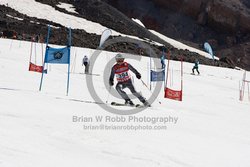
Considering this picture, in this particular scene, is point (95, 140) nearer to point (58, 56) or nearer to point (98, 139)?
point (98, 139)

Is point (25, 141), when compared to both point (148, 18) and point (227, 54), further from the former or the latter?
point (148, 18)

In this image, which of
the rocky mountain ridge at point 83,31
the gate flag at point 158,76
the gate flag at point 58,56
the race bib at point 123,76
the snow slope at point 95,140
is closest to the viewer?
the snow slope at point 95,140

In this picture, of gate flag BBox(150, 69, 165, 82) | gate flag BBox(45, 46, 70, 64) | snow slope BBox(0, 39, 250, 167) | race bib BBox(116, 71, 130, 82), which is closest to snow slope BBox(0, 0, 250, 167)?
snow slope BBox(0, 39, 250, 167)

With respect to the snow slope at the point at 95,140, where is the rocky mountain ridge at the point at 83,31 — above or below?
above

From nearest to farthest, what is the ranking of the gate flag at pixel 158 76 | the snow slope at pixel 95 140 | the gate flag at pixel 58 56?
the snow slope at pixel 95 140, the gate flag at pixel 58 56, the gate flag at pixel 158 76

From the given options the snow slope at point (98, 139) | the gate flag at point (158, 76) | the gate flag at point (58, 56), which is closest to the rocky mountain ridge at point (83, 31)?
the gate flag at point (158, 76)

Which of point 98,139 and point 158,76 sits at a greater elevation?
point 158,76

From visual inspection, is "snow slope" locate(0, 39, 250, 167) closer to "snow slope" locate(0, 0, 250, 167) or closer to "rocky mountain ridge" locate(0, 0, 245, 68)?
"snow slope" locate(0, 0, 250, 167)

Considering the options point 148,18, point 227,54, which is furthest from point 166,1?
point 227,54

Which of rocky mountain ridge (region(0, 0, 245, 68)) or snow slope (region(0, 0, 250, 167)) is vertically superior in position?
rocky mountain ridge (region(0, 0, 245, 68))

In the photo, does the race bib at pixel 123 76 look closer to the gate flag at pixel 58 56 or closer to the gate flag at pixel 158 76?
the gate flag at pixel 58 56

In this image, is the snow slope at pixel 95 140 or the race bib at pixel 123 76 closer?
the snow slope at pixel 95 140

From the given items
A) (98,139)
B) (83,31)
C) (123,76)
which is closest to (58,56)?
(123,76)

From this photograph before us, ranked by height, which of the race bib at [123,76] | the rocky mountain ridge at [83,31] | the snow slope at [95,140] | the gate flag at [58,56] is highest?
the rocky mountain ridge at [83,31]
